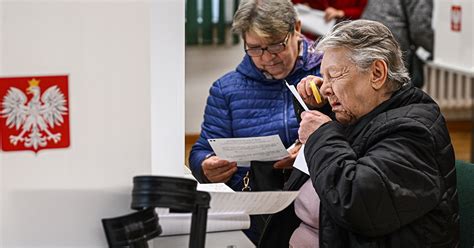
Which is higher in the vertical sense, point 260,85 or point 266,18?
point 266,18

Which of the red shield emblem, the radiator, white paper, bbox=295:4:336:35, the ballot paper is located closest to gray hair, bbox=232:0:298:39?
the ballot paper

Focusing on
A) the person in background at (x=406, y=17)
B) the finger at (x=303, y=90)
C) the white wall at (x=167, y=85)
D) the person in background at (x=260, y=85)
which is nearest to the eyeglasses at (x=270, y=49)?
the person in background at (x=260, y=85)

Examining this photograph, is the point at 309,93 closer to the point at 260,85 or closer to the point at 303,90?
the point at 303,90

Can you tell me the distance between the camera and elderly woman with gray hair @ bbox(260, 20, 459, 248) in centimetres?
182

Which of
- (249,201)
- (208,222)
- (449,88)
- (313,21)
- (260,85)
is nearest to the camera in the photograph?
(249,201)

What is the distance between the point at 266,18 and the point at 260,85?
22cm

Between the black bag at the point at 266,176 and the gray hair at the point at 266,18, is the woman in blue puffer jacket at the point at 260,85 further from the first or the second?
the black bag at the point at 266,176

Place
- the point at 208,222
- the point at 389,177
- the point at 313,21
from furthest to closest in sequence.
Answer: the point at 313,21 < the point at 389,177 < the point at 208,222

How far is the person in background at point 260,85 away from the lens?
2.56m

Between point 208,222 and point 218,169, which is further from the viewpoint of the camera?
point 218,169

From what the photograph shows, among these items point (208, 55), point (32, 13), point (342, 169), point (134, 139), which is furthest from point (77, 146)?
point (208, 55)

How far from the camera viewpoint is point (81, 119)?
4.71ft

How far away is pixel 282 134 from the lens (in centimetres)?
254

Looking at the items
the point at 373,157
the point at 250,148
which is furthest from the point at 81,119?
the point at 250,148
